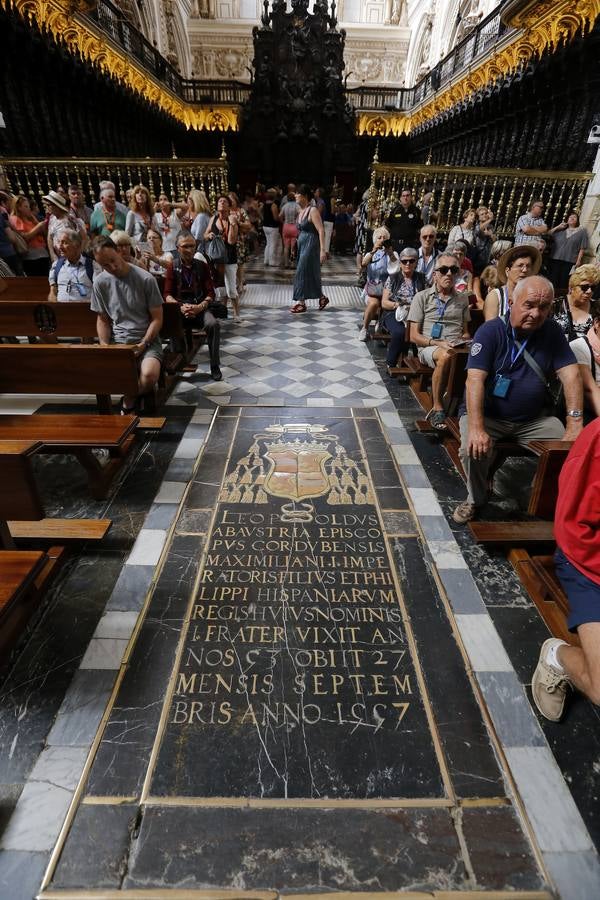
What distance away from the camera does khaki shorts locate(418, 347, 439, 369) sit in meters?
4.19

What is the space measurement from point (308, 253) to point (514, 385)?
5230mm

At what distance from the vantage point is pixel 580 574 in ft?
5.78

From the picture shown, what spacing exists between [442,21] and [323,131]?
7.45 metres

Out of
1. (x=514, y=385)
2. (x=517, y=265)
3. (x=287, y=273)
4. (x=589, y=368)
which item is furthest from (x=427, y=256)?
(x=287, y=273)

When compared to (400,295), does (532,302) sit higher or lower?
higher

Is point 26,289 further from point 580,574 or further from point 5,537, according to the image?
point 580,574

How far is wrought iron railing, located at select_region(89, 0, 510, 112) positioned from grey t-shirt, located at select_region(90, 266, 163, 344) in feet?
43.4

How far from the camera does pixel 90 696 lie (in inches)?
75.3

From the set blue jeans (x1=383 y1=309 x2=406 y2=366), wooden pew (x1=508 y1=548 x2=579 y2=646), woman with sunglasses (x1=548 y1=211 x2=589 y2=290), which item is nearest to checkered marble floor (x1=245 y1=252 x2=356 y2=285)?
woman with sunglasses (x1=548 y1=211 x2=589 y2=290)

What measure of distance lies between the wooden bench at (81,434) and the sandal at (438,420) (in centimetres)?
246

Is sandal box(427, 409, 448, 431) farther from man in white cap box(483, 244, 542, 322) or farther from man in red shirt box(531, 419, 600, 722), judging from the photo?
man in red shirt box(531, 419, 600, 722)

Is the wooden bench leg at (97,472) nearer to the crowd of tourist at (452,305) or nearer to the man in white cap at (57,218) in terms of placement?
the crowd of tourist at (452,305)

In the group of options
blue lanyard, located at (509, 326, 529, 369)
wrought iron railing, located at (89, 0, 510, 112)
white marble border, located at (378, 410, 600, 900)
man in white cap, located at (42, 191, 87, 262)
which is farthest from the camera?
wrought iron railing, located at (89, 0, 510, 112)

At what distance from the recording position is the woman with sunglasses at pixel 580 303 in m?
3.27
